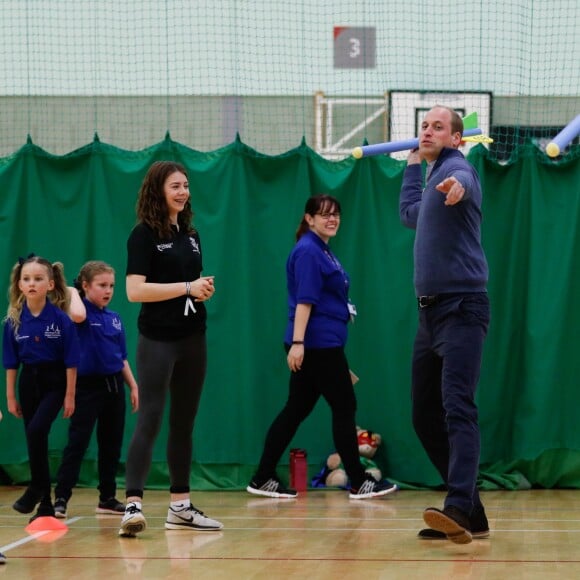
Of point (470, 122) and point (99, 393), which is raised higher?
point (470, 122)

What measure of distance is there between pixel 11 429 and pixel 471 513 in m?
3.34

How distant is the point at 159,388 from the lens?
4.70 m

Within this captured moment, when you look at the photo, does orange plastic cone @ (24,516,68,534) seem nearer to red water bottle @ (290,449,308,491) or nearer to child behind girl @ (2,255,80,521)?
child behind girl @ (2,255,80,521)

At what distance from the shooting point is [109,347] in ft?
18.5

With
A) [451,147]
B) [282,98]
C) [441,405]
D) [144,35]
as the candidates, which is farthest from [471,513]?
[144,35]

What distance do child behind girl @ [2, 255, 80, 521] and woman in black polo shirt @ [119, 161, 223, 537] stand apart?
566 millimetres

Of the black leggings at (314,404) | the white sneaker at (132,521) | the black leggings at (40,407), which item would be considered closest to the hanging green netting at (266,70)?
the black leggings at (314,404)

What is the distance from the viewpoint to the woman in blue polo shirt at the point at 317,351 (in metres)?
6.04

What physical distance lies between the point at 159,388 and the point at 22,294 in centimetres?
103

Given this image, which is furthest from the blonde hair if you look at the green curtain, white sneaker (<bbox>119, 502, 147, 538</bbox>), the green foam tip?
the green foam tip

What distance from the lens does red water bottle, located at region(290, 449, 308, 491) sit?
646 centimetres

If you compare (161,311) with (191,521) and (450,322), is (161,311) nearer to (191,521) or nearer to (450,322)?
(191,521)

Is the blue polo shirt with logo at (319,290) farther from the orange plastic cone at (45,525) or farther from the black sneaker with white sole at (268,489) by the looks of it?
the orange plastic cone at (45,525)

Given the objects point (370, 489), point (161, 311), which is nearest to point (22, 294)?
point (161, 311)
